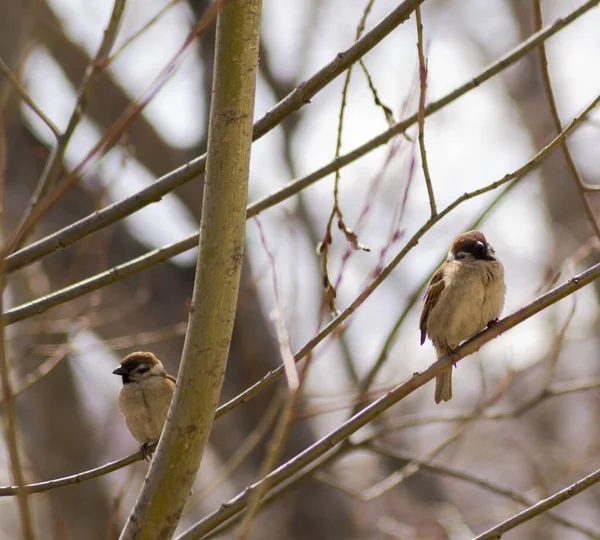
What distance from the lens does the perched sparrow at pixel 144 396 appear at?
4387 millimetres

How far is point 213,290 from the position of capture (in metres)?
2.26

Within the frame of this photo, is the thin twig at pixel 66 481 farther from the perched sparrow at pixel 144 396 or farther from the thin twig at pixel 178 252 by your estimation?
the perched sparrow at pixel 144 396

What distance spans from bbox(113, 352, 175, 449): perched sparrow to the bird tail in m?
1.41

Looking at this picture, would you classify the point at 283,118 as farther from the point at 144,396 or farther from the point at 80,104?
the point at 144,396

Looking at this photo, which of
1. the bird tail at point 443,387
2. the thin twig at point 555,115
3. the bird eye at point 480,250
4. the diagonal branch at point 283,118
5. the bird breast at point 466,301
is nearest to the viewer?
the diagonal branch at point 283,118

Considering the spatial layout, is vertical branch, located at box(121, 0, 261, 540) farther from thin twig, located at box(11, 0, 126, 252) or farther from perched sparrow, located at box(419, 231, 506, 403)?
perched sparrow, located at box(419, 231, 506, 403)

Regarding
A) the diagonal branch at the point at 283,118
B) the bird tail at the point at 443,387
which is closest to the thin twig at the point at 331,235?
the diagonal branch at the point at 283,118

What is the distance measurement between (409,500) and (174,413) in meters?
8.43

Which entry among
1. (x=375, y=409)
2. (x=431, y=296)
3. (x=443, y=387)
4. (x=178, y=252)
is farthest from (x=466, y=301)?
(x=375, y=409)

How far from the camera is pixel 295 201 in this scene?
10391mm

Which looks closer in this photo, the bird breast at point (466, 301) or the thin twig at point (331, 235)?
the thin twig at point (331, 235)

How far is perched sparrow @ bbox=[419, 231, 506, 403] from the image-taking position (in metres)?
4.12

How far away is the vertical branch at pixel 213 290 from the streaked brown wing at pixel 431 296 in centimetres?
225

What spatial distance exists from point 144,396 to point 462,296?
173 cm
